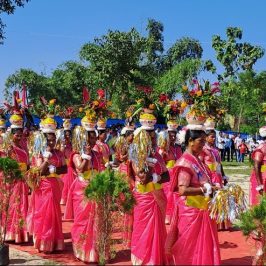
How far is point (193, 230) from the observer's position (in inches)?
222

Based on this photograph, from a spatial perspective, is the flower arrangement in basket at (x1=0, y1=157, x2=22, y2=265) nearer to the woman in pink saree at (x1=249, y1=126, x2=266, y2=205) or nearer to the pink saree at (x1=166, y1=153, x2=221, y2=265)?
the pink saree at (x1=166, y1=153, x2=221, y2=265)

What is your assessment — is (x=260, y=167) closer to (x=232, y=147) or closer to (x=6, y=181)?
(x=6, y=181)

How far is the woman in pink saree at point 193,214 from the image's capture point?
5.56 meters

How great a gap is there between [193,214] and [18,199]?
12.1 ft

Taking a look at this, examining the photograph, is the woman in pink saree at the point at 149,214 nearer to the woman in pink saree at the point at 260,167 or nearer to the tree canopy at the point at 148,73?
the woman in pink saree at the point at 260,167

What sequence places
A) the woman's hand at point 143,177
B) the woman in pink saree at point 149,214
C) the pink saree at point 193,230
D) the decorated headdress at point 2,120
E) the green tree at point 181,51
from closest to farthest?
the pink saree at point 193,230, the woman in pink saree at point 149,214, the woman's hand at point 143,177, the decorated headdress at point 2,120, the green tree at point 181,51

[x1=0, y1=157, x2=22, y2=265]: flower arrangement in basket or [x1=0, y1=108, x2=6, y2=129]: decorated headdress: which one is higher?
[x1=0, y1=108, x2=6, y2=129]: decorated headdress

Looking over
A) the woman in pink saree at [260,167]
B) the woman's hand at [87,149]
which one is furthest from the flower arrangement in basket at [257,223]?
the woman's hand at [87,149]

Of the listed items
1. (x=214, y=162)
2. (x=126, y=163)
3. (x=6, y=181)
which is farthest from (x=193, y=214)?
(x=126, y=163)

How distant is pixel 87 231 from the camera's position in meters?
7.35

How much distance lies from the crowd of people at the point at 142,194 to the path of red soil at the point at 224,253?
0.49 feet

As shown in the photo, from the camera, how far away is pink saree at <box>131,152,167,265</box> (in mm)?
6535

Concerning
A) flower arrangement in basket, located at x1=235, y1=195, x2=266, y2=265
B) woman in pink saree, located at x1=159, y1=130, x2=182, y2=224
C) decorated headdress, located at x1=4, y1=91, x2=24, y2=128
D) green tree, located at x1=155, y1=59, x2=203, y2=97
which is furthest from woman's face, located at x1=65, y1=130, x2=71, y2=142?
green tree, located at x1=155, y1=59, x2=203, y2=97

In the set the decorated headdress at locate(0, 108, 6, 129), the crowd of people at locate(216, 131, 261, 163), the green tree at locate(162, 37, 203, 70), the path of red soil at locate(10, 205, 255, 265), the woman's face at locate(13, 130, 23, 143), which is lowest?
the path of red soil at locate(10, 205, 255, 265)
